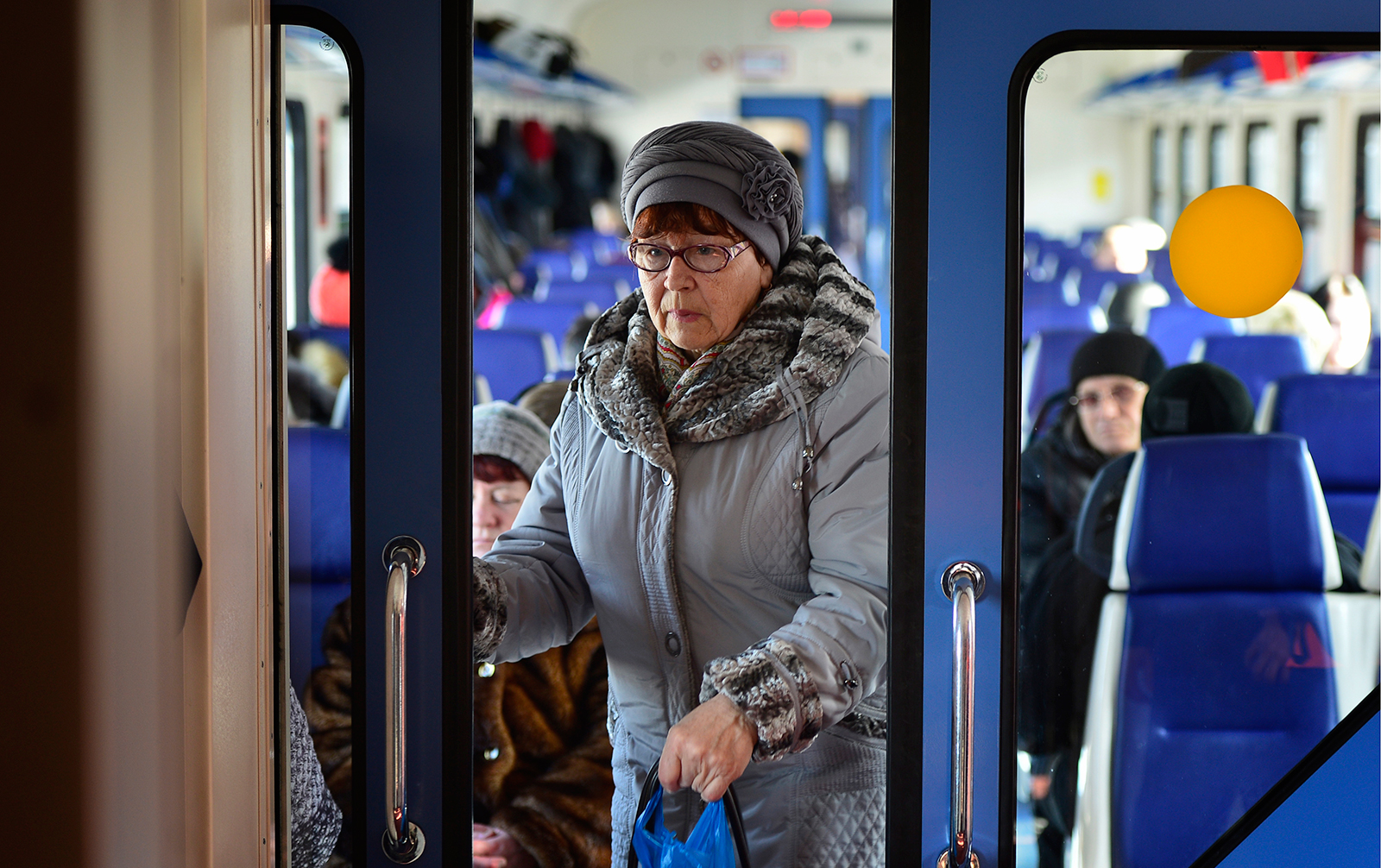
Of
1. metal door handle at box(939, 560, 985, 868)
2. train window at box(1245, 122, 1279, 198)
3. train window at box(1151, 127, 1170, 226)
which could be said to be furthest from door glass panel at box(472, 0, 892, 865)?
train window at box(1245, 122, 1279, 198)

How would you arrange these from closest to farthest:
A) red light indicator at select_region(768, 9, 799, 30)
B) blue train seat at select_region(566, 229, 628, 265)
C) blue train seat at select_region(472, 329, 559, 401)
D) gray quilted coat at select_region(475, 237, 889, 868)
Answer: gray quilted coat at select_region(475, 237, 889, 868)
blue train seat at select_region(472, 329, 559, 401)
blue train seat at select_region(566, 229, 628, 265)
red light indicator at select_region(768, 9, 799, 30)

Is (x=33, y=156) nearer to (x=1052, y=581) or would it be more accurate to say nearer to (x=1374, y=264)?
(x=1052, y=581)

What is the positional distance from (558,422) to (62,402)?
3.66ft

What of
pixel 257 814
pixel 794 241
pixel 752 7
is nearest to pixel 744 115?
pixel 752 7

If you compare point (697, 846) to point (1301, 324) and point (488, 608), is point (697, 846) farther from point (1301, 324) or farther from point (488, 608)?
point (1301, 324)

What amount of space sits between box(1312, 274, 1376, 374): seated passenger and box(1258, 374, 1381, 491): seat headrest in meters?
0.02

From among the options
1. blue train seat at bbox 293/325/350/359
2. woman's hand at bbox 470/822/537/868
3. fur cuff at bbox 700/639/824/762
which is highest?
blue train seat at bbox 293/325/350/359

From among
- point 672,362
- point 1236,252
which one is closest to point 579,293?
point 672,362

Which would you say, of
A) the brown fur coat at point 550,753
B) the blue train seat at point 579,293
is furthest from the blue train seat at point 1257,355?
the blue train seat at point 579,293

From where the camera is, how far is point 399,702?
4.60ft

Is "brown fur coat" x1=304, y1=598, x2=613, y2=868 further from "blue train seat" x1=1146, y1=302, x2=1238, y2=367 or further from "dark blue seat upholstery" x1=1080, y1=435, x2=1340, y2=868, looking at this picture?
"blue train seat" x1=1146, y1=302, x2=1238, y2=367

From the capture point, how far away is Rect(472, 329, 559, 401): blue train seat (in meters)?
2.41

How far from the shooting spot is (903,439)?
4.51 ft

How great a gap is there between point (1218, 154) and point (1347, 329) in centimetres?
27
